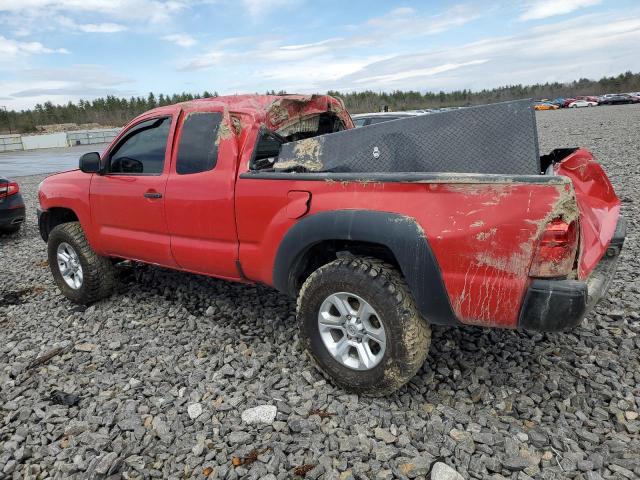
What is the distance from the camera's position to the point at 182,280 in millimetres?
5133

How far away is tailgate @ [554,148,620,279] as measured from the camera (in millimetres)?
2738

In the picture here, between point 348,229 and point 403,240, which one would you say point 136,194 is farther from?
point 403,240

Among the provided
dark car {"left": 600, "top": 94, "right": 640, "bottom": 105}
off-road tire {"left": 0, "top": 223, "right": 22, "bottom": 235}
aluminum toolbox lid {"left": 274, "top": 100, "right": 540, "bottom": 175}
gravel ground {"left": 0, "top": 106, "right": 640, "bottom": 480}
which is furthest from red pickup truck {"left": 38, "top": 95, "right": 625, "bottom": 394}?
dark car {"left": 600, "top": 94, "right": 640, "bottom": 105}

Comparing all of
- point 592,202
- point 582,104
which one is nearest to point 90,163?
point 592,202

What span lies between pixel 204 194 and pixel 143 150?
3.30 ft

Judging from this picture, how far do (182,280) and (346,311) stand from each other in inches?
108

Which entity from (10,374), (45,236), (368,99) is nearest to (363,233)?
(10,374)

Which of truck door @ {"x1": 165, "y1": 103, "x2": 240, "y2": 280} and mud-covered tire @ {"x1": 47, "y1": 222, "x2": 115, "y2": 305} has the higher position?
truck door @ {"x1": 165, "y1": 103, "x2": 240, "y2": 280}

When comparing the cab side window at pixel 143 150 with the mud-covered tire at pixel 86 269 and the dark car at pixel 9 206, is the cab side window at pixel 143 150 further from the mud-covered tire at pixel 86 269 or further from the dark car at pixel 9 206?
the dark car at pixel 9 206

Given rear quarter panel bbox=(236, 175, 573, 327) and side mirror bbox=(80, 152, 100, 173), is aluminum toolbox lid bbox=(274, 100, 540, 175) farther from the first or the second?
side mirror bbox=(80, 152, 100, 173)

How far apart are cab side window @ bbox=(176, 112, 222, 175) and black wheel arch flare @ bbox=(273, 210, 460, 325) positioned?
1114 mm

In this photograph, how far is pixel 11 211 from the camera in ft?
25.0

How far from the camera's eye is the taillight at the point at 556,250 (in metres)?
2.25

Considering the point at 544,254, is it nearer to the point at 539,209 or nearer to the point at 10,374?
the point at 539,209
